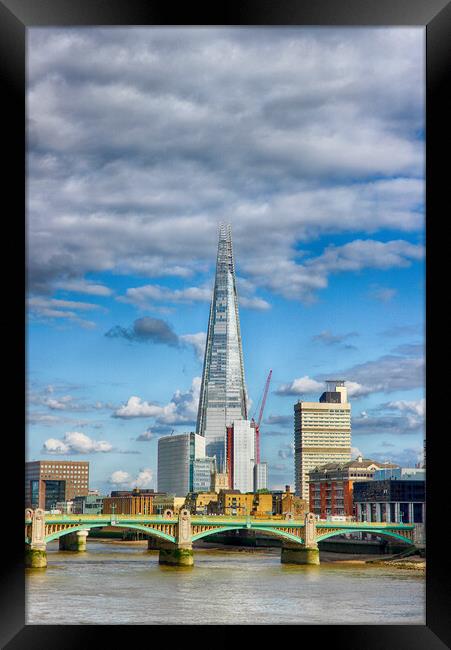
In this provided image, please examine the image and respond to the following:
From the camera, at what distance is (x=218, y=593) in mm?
16234

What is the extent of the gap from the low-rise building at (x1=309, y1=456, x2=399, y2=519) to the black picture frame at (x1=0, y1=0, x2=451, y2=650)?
29672 millimetres

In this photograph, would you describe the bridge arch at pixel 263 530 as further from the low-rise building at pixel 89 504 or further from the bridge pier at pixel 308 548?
the low-rise building at pixel 89 504

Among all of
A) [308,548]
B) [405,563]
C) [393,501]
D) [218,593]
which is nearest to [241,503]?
[393,501]

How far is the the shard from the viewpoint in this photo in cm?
6272

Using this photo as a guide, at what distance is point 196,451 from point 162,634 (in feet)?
169

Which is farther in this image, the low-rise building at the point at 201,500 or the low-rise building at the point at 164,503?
the low-rise building at the point at 201,500

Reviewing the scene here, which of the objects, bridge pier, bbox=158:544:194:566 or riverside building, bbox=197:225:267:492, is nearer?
bridge pier, bbox=158:544:194:566

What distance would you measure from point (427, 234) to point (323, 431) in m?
45.8

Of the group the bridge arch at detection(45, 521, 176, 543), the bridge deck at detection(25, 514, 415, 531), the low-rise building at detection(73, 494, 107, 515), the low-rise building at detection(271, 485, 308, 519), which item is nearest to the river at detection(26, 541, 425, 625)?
the bridge arch at detection(45, 521, 176, 543)

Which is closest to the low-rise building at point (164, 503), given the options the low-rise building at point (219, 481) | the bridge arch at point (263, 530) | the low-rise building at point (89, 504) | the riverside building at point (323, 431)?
the low-rise building at point (89, 504)

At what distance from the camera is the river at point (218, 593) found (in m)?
13.1

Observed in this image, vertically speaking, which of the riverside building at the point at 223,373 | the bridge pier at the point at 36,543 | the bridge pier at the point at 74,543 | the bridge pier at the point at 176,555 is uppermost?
the riverside building at the point at 223,373

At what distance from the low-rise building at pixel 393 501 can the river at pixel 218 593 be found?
5735 mm

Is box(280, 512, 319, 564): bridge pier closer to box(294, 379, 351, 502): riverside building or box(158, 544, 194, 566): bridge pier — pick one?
box(158, 544, 194, 566): bridge pier
